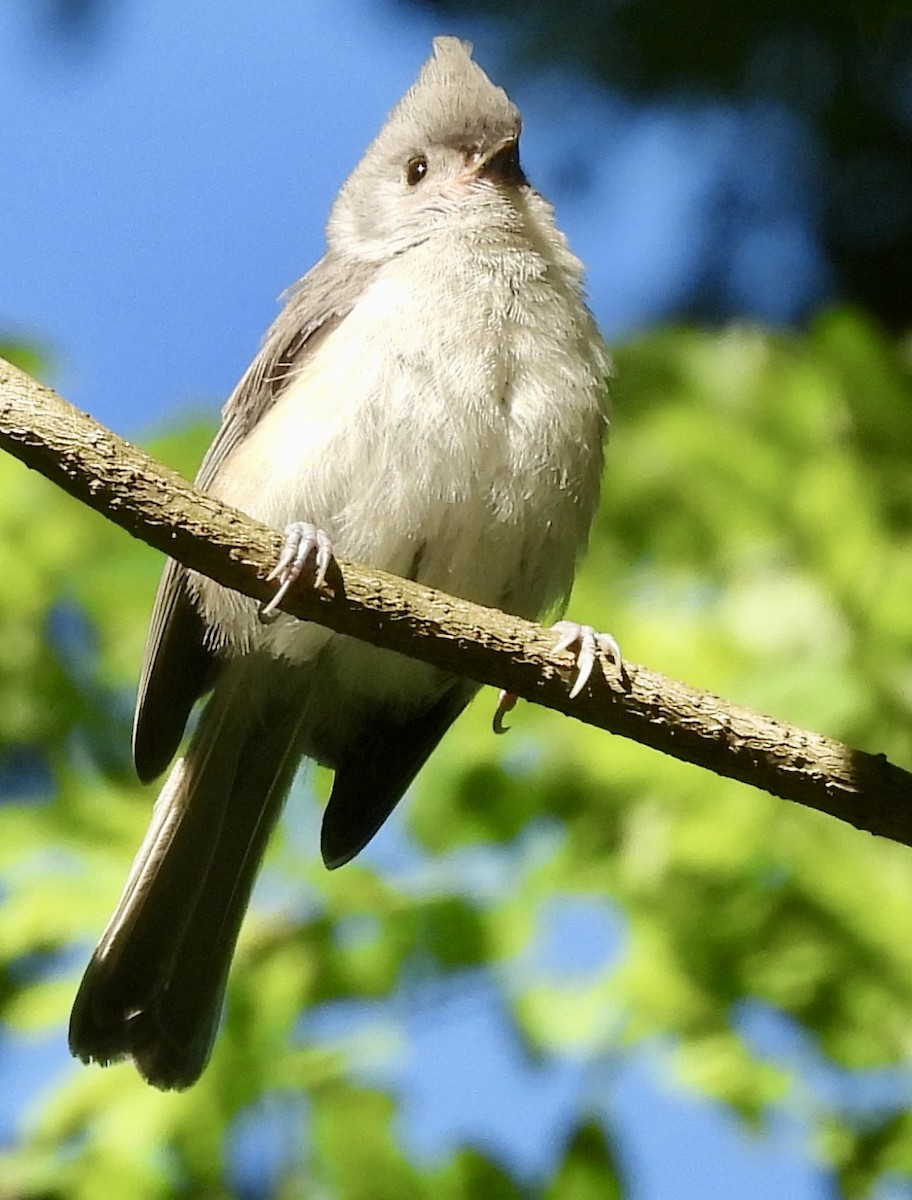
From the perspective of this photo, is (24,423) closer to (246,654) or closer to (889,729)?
(246,654)

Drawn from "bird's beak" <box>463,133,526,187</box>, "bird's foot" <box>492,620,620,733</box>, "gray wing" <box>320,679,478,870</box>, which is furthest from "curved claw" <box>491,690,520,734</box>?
"bird's beak" <box>463,133,526,187</box>

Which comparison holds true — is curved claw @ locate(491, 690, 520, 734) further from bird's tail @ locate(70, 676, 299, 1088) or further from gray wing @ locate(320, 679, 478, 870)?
bird's tail @ locate(70, 676, 299, 1088)

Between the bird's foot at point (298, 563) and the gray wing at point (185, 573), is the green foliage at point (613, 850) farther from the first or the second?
the bird's foot at point (298, 563)

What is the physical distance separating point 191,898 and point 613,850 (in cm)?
75

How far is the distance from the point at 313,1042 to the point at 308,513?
868mm

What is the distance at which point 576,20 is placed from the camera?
5352mm

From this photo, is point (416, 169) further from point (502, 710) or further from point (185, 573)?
point (502, 710)

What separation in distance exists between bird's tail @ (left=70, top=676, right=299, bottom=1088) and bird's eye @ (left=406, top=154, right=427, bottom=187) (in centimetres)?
107

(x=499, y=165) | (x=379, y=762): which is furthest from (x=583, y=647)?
(x=499, y=165)

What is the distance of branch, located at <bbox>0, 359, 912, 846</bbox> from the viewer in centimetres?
190

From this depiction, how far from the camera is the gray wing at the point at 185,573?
2791mm

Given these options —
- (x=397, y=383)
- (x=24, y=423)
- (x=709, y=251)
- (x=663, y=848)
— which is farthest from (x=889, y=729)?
(x=709, y=251)

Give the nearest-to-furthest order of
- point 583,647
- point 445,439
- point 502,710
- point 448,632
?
point 448,632 → point 583,647 → point 445,439 → point 502,710

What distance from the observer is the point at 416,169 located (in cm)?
323
